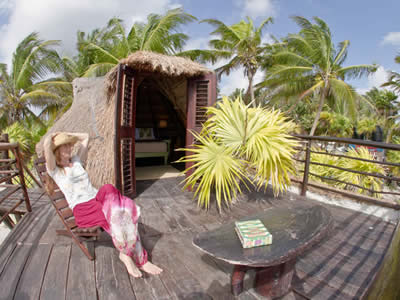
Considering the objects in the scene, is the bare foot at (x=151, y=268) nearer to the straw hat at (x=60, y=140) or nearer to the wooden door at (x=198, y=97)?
the straw hat at (x=60, y=140)

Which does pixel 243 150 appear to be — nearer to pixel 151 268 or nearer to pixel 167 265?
pixel 167 265

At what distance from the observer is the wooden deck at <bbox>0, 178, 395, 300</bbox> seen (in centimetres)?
181

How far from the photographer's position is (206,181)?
9.77ft

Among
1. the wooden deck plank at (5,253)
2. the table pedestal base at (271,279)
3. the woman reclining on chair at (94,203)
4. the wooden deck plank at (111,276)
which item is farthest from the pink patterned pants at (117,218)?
the table pedestal base at (271,279)

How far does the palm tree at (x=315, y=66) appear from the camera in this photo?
10.8m

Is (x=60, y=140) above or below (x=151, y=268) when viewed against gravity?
above

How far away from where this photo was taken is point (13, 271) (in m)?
2.01

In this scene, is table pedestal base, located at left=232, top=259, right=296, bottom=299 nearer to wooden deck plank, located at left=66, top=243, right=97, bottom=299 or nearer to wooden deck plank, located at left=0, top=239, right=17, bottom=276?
wooden deck plank, located at left=66, top=243, right=97, bottom=299

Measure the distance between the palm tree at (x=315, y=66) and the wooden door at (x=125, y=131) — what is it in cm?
921

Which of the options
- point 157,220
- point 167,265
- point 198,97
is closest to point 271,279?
point 167,265

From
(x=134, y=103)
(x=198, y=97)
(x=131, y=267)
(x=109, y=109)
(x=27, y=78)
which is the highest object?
(x=27, y=78)

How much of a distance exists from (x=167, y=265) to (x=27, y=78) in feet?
43.4

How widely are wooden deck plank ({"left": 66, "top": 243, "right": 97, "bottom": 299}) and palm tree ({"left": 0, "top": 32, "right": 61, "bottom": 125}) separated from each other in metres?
11.5

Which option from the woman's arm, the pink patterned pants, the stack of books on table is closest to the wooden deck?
the pink patterned pants
